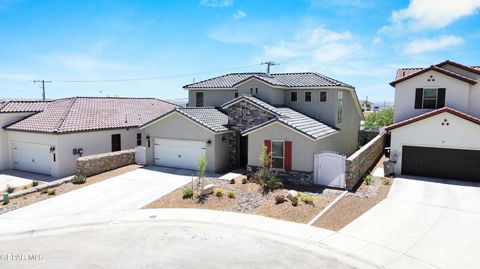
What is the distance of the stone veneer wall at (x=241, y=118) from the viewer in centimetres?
2075

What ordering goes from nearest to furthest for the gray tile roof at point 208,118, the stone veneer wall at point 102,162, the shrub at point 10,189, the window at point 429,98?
the shrub at point 10,189 → the stone veneer wall at point 102,162 → the gray tile roof at point 208,118 → the window at point 429,98

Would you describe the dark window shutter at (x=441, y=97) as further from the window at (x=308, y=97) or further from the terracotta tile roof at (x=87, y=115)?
the terracotta tile roof at (x=87, y=115)

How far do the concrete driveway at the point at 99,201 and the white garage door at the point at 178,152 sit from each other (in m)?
1.02

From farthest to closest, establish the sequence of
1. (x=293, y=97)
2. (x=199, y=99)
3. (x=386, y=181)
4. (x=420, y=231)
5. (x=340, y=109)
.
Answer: (x=199, y=99) → (x=293, y=97) → (x=340, y=109) → (x=386, y=181) → (x=420, y=231)

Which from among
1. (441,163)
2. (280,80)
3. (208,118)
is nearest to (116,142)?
(208,118)

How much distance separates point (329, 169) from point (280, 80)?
32.5ft

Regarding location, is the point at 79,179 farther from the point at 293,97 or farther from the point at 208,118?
the point at 293,97

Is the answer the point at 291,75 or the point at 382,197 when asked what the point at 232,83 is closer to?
the point at 291,75

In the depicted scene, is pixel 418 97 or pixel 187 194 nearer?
pixel 187 194

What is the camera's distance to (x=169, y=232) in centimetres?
1227

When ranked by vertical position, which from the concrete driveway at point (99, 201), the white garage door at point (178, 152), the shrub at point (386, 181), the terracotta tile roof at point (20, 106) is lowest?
the concrete driveway at point (99, 201)

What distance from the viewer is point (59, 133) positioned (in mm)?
20469

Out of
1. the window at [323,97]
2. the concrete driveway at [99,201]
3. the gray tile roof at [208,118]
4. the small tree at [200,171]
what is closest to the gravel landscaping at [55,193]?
the concrete driveway at [99,201]

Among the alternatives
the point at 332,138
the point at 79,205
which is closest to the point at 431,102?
the point at 332,138
